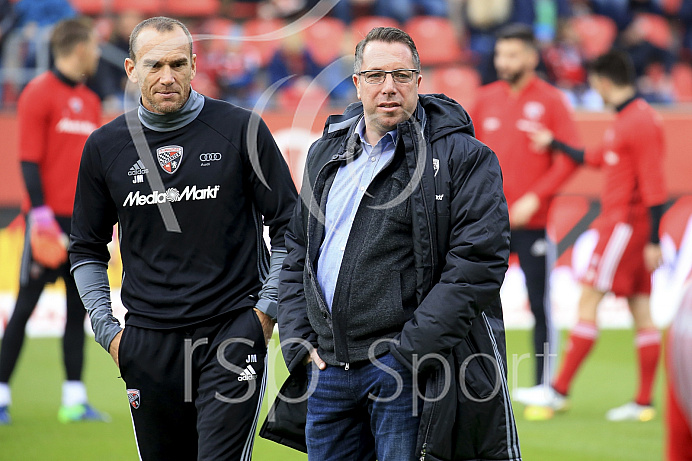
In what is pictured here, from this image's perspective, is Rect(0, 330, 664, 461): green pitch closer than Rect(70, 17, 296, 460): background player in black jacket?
No

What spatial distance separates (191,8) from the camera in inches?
601

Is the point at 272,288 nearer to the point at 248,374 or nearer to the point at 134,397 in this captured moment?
the point at 248,374

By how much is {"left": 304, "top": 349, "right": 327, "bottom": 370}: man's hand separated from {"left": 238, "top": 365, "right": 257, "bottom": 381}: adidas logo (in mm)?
326

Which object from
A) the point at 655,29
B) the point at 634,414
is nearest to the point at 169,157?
the point at 634,414

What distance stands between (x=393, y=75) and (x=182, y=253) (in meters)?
1.11

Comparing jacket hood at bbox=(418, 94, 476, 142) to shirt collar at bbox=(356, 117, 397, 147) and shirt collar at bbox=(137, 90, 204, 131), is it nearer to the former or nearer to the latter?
shirt collar at bbox=(356, 117, 397, 147)

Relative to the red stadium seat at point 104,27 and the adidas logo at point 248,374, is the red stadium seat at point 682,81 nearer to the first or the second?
the red stadium seat at point 104,27

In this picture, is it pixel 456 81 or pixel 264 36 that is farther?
pixel 264 36

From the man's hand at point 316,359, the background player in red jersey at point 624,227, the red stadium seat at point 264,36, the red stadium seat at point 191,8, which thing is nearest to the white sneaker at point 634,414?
the background player in red jersey at point 624,227

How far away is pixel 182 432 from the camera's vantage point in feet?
12.1

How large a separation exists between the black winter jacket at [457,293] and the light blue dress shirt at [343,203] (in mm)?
119

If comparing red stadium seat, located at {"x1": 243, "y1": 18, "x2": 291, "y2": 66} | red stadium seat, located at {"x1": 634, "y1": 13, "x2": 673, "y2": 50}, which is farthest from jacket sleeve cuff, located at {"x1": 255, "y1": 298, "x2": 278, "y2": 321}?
red stadium seat, located at {"x1": 634, "y1": 13, "x2": 673, "y2": 50}

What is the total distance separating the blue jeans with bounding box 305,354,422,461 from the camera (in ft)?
10.6

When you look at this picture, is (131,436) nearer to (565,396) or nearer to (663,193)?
(565,396)
